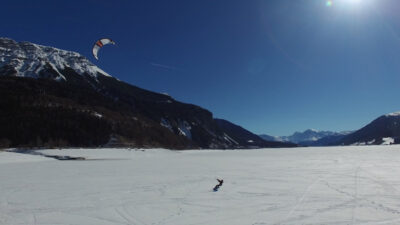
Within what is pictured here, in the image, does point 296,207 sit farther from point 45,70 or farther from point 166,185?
point 45,70

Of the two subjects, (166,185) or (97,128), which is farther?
(97,128)

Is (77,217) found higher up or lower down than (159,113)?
lower down

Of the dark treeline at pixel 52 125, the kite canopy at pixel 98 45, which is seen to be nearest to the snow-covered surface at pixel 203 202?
the kite canopy at pixel 98 45

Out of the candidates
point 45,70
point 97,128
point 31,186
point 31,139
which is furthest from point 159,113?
point 31,186

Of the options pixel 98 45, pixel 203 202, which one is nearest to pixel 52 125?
pixel 98 45

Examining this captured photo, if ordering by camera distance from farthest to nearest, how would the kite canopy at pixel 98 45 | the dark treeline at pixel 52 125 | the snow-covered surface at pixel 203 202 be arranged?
the dark treeline at pixel 52 125 < the kite canopy at pixel 98 45 < the snow-covered surface at pixel 203 202

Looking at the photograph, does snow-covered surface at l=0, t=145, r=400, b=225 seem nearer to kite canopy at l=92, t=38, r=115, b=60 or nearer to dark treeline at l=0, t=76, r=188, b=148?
kite canopy at l=92, t=38, r=115, b=60

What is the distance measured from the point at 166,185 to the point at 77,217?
247 inches

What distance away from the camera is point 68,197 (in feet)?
38.9

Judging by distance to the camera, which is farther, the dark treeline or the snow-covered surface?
the dark treeline

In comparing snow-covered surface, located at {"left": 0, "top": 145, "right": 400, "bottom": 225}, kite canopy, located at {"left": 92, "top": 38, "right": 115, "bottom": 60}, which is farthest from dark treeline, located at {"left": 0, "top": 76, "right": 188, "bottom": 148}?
snow-covered surface, located at {"left": 0, "top": 145, "right": 400, "bottom": 225}

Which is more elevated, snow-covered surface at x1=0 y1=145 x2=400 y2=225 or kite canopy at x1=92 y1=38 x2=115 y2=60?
kite canopy at x1=92 y1=38 x2=115 y2=60

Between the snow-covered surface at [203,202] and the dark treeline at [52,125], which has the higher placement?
the dark treeline at [52,125]

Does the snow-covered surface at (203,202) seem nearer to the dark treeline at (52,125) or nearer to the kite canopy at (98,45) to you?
the kite canopy at (98,45)
